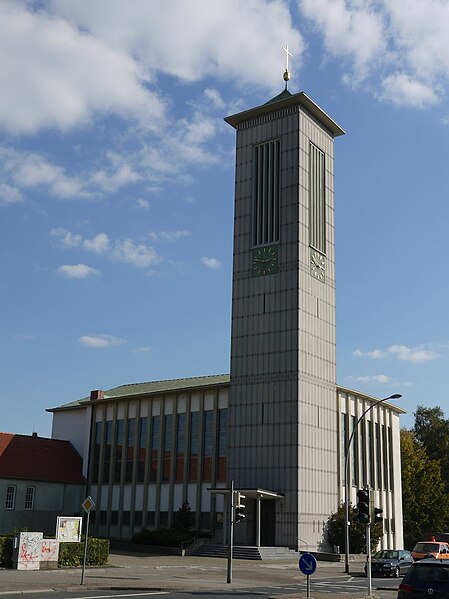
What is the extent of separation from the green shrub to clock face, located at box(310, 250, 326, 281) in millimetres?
27963

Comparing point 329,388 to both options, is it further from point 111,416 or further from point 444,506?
point 444,506

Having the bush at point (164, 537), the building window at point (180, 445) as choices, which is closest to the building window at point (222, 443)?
the building window at point (180, 445)

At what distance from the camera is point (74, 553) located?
111 feet

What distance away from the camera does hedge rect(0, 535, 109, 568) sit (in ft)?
106

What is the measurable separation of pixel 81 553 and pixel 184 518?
21.4 meters

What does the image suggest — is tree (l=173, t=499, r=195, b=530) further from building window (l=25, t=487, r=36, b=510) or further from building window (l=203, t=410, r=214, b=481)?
building window (l=25, t=487, r=36, b=510)

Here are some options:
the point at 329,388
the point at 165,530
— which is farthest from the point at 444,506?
the point at 165,530

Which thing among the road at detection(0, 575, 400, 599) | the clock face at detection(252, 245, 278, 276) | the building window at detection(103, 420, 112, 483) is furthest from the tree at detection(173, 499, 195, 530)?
the road at detection(0, 575, 400, 599)

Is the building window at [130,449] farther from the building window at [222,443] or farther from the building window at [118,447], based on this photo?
the building window at [222,443]

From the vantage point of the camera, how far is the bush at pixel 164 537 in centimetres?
5138

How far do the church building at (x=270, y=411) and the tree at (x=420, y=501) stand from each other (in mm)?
8352

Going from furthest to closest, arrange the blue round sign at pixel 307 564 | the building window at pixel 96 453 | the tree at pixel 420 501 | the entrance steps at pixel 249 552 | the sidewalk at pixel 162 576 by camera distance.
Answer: the tree at pixel 420 501, the building window at pixel 96 453, the entrance steps at pixel 249 552, the sidewalk at pixel 162 576, the blue round sign at pixel 307 564

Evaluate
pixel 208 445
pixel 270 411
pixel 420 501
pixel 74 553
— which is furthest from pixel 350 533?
pixel 420 501

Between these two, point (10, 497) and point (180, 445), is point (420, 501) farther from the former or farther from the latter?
point (10, 497)
